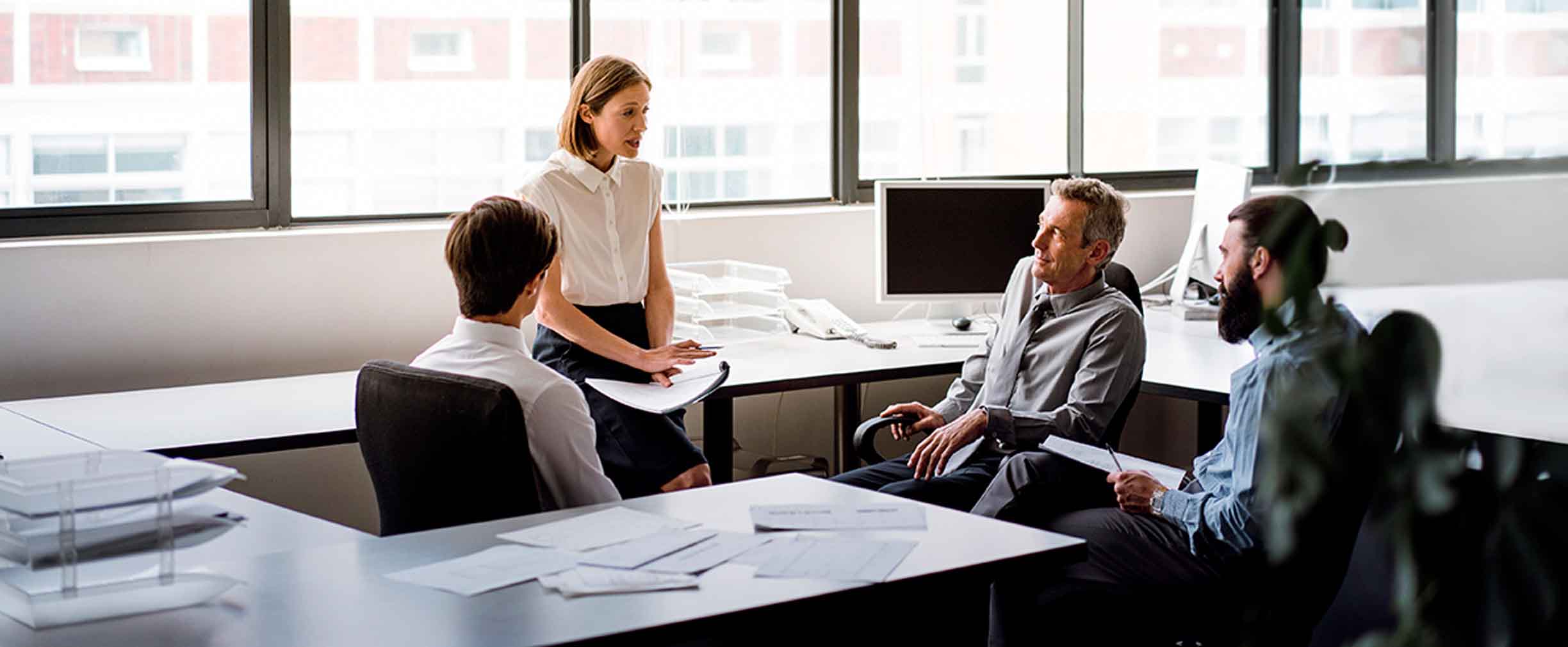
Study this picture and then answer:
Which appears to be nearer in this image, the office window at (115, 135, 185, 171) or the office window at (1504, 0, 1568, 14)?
the office window at (1504, 0, 1568, 14)

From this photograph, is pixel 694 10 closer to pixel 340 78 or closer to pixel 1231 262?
pixel 340 78

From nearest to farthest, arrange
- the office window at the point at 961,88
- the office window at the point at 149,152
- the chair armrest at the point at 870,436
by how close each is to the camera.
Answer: the chair armrest at the point at 870,436 → the office window at the point at 149,152 → the office window at the point at 961,88

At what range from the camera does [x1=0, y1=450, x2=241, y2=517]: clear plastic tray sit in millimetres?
1899

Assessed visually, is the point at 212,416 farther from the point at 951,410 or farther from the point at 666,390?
the point at 951,410

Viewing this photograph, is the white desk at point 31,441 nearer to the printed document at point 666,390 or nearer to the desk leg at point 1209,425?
the printed document at point 666,390

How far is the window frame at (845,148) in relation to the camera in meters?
0.89

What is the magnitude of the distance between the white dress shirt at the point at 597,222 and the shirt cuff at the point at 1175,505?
160cm

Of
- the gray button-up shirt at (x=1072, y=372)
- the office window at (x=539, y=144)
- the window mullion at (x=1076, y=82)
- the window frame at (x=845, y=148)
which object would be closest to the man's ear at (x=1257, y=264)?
the window frame at (x=845, y=148)

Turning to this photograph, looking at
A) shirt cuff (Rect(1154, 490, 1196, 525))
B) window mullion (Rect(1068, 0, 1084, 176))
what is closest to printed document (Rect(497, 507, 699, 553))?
shirt cuff (Rect(1154, 490, 1196, 525))

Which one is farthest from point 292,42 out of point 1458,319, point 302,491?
point 1458,319

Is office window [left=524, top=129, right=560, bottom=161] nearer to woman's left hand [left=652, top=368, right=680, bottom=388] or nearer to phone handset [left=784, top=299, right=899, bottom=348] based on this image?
phone handset [left=784, top=299, right=899, bottom=348]

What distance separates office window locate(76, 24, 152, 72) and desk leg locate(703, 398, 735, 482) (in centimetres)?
176

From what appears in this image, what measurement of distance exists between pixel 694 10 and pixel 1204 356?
6.39 feet

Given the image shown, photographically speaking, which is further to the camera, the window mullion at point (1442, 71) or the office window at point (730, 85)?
the office window at point (730, 85)
